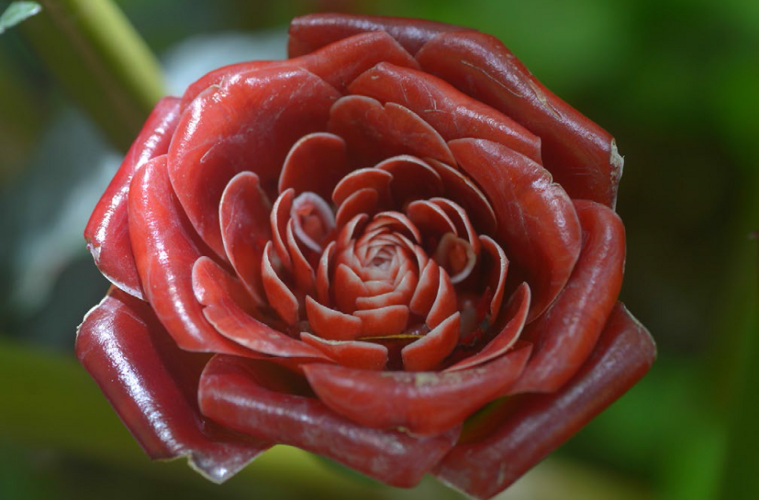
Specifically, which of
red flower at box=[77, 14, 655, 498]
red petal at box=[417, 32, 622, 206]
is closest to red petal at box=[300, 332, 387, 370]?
red flower at box=[77, 14, 655, 498]

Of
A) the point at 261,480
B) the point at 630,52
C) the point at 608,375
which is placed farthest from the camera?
the point at 630,52

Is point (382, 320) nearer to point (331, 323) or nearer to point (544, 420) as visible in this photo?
point (331, 323)

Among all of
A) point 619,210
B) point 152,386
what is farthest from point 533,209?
point 619,210

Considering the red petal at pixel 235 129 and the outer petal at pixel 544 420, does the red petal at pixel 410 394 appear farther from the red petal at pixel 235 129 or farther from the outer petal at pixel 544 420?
the red petal at pixel 235 129

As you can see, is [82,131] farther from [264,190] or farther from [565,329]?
[565,329]

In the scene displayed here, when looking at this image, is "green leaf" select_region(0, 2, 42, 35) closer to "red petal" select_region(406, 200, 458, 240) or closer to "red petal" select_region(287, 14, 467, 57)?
"red petal" select_region(287, 14, 467, 57)

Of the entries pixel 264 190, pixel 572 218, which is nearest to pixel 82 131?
pixel 264 190
